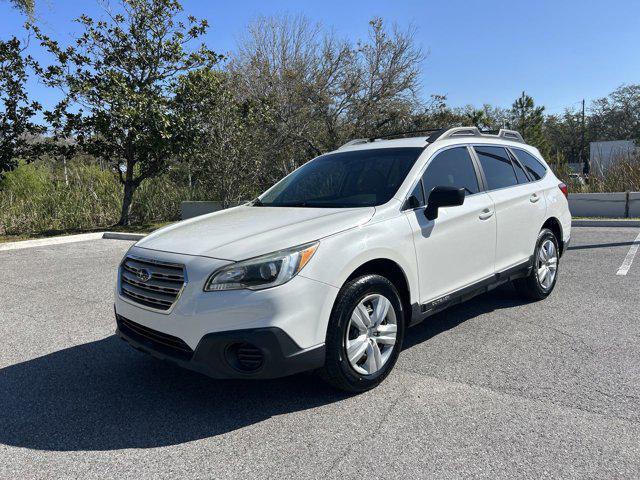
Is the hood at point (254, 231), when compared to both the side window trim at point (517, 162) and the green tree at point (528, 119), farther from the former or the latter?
the green tree at point (528, 119)

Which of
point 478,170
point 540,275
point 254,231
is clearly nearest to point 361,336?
point 254,231

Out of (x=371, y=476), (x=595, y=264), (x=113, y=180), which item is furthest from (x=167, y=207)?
(x=371, y=476)

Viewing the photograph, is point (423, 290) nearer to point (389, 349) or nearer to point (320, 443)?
point (389, 349)

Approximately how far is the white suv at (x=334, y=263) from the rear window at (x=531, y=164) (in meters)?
0.61

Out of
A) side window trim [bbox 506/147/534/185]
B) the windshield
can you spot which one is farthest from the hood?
side window trim [bbox 506/147/534/185]

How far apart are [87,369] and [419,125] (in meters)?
20.1

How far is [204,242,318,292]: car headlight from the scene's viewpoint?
2.94 meters

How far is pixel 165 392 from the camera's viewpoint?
356cm

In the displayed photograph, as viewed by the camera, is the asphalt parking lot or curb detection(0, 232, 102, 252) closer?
the asphalt parking lot

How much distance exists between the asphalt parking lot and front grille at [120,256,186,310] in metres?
0.71

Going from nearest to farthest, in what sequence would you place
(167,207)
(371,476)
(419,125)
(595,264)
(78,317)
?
1. (371,476)
2. (78,317)
3. (595,264)
4. (167,207)
5. (419,125)

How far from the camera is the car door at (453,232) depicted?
12.6 ft

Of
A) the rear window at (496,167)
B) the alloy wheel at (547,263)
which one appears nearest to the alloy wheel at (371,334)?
the rear window at (496,167)

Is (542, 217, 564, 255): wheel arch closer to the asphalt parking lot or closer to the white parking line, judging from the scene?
the asphalt parking lot
